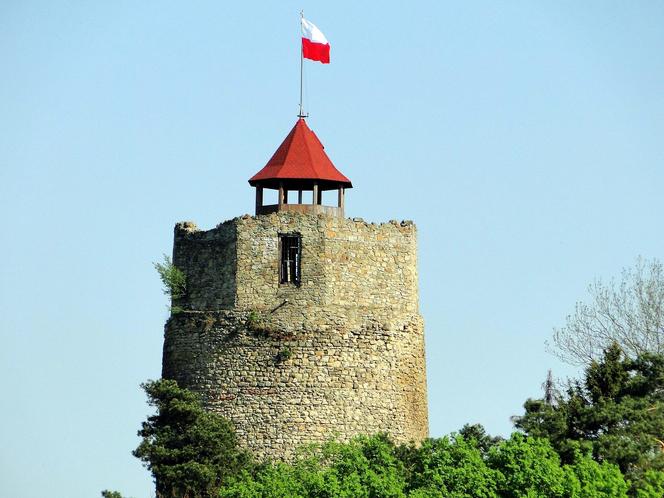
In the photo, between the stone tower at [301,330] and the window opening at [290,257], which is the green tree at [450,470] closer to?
the stone tower at [301,330]

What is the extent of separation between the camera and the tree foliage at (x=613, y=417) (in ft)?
186

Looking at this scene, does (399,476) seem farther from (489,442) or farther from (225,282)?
(225,282)

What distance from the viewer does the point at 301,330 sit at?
60875 millimetres

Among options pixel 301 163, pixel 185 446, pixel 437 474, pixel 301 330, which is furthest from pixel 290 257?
pixel 437 474

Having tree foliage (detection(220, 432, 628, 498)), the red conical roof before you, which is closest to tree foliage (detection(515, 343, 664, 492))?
tree foliage (detection(220, 432, 628, 498))

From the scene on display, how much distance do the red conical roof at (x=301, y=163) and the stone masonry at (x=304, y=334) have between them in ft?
5.65

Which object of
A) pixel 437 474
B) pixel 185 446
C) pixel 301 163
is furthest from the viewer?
pixel 301 163

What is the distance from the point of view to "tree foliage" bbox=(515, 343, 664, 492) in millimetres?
56656

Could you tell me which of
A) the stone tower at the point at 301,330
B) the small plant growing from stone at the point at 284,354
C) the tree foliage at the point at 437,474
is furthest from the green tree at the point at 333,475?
the small plant growing from stone at the point at 284,354

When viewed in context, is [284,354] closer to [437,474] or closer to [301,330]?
[301,330]

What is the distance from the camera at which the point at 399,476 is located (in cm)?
5722

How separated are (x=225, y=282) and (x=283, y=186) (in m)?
3.27

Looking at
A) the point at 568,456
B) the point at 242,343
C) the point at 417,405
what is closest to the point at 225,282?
the point at 242,343

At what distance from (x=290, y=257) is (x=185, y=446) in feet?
18.3
